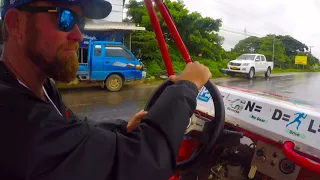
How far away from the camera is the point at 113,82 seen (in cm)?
1073

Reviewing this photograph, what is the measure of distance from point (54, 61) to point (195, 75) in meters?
0.54

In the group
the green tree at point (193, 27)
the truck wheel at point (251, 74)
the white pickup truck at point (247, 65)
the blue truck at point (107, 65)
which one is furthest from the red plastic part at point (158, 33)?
the truck wheel at point (251, 74)

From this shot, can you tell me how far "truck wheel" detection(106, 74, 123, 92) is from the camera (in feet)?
35.0

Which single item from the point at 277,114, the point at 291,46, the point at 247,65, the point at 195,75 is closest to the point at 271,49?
the point at 291,46

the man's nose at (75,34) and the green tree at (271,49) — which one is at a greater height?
the green tree at (271,49)

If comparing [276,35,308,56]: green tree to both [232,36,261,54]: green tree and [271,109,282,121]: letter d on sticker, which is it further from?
[271,109,282,121]: letter d on sticker

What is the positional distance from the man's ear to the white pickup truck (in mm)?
17733

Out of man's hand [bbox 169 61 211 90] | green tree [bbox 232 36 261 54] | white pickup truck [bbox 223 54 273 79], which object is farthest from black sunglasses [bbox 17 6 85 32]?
green tree [bbox 232 36 261 54]

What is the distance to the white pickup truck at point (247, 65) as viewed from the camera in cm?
1781

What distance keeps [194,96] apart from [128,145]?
11.8 inches

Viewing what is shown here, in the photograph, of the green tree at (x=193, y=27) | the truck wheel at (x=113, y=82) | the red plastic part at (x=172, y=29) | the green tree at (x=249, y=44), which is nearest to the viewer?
the red plastic part at (x=172, y=29)

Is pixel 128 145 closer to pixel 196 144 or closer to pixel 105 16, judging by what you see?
pixel 105 16

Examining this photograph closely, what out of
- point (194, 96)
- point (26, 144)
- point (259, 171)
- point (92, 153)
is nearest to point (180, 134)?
point (194, 96)

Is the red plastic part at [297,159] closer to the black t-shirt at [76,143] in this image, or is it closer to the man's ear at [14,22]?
the black t-shirt at [76,143]
